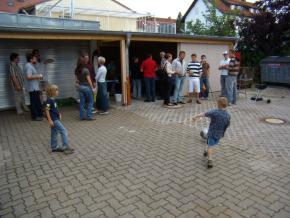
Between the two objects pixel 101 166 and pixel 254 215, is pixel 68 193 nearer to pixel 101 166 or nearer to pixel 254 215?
pixel 101 166

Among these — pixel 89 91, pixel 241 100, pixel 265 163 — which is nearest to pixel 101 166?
pixel 265 163

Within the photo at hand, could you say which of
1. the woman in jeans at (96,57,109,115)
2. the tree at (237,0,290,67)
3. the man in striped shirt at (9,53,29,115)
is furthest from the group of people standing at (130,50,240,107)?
the tree at (237,0,290,67)

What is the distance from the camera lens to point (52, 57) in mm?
11352

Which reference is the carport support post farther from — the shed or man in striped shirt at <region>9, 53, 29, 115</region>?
the shed

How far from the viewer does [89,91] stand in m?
8.25

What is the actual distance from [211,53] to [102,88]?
624 cm

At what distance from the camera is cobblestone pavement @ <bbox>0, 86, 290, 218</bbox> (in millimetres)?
3750

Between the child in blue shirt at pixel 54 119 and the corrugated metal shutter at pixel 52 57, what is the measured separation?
5.53 metres

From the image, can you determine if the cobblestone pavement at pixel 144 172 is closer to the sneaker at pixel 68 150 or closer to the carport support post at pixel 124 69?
the sneaker at pixel 68 150

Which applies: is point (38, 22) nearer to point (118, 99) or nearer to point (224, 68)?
point (118, 99)

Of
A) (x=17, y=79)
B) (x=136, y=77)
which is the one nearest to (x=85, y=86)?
(x=17, y=79)

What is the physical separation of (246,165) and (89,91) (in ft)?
15.7

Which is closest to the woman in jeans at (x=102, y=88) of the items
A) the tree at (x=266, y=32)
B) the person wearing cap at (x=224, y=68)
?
the person wearing cap at (x=224, y=68)

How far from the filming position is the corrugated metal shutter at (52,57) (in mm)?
10211
